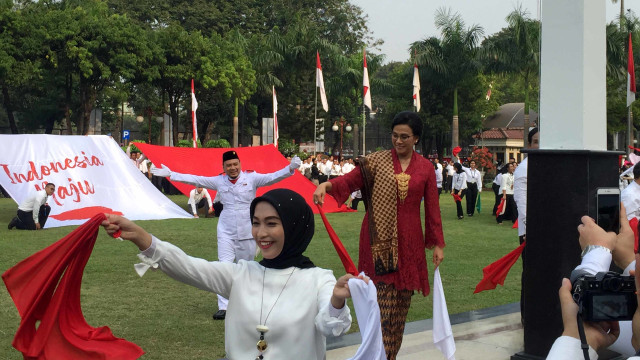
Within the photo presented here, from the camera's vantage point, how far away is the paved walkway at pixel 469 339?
6.02 meters

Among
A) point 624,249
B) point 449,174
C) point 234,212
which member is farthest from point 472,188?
point 624,249

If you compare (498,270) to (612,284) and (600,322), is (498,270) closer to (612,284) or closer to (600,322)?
(600,322)

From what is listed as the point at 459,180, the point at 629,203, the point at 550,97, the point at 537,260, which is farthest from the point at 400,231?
the point at 459,180

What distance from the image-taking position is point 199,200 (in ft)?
64.8

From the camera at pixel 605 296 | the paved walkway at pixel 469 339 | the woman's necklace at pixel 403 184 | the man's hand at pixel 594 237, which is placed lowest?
the paved walkway at pixel 469 339

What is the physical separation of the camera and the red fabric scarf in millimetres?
2303

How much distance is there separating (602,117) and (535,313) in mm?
1539

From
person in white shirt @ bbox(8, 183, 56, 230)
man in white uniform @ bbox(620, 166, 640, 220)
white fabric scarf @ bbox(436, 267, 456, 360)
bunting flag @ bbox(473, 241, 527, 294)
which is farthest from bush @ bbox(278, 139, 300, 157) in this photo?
white fabric scarf @ bbox(436, 267, 456, 360)

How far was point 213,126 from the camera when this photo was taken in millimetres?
50688

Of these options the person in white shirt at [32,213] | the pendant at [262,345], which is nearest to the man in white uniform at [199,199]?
the person in white shirt at [32,213]

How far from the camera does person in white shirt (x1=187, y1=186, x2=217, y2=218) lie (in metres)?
19.5

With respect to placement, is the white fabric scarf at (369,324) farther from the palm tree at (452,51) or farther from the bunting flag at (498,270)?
the palm tree at (452,51)

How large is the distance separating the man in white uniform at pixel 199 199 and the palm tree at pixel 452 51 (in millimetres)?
20930

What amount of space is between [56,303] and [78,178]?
14879 mm
